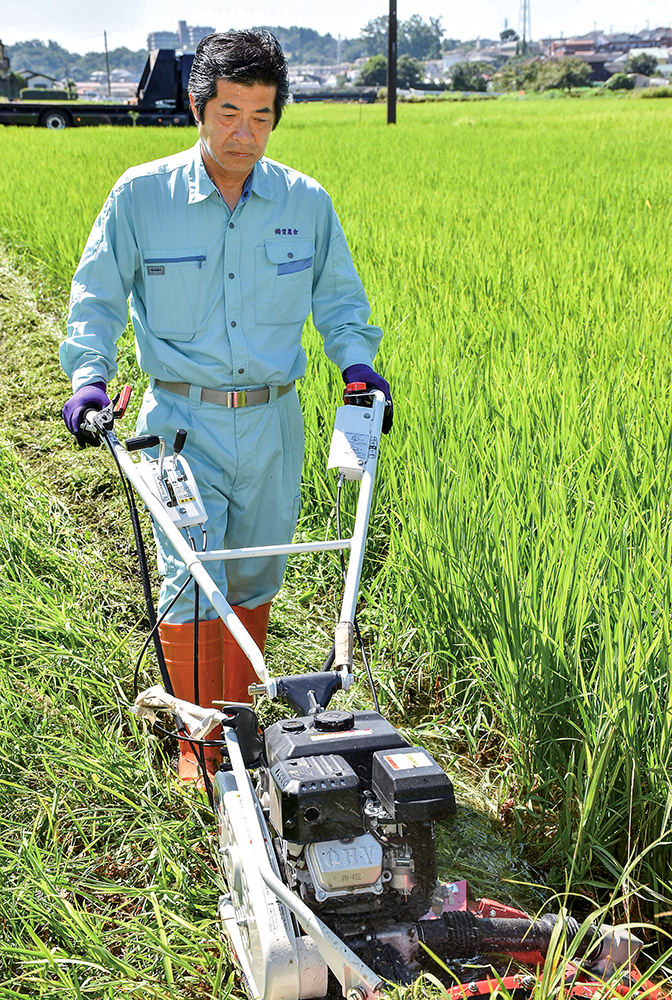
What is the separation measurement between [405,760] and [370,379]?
0.91 m

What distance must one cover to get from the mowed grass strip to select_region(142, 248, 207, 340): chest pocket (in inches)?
30.6

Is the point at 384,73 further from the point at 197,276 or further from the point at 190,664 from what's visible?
the point at 190,664

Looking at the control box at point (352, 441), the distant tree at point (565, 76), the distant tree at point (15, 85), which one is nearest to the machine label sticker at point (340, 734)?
the control box at point (352, 441)

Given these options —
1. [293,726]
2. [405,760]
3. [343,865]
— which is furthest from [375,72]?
[343,865]

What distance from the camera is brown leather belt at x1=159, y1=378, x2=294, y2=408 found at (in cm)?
214

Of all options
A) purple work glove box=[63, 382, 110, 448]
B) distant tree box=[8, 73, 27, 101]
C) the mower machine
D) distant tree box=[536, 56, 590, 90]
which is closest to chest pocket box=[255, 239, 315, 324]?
purple work glove box=[63, 382, 110, 448]

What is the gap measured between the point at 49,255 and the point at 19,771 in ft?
18.0

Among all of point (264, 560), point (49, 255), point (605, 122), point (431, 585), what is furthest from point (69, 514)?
point (605, 122)

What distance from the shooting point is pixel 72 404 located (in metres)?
1.88

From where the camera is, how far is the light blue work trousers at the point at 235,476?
2.17 meters

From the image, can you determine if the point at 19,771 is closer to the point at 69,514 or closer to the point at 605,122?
the point at 69,514

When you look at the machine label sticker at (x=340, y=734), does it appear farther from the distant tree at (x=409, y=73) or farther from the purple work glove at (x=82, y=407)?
the distant tree at (x=409, y=73)

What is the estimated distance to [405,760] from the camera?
1455 mm

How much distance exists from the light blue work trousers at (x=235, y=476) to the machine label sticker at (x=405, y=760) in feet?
2.69
